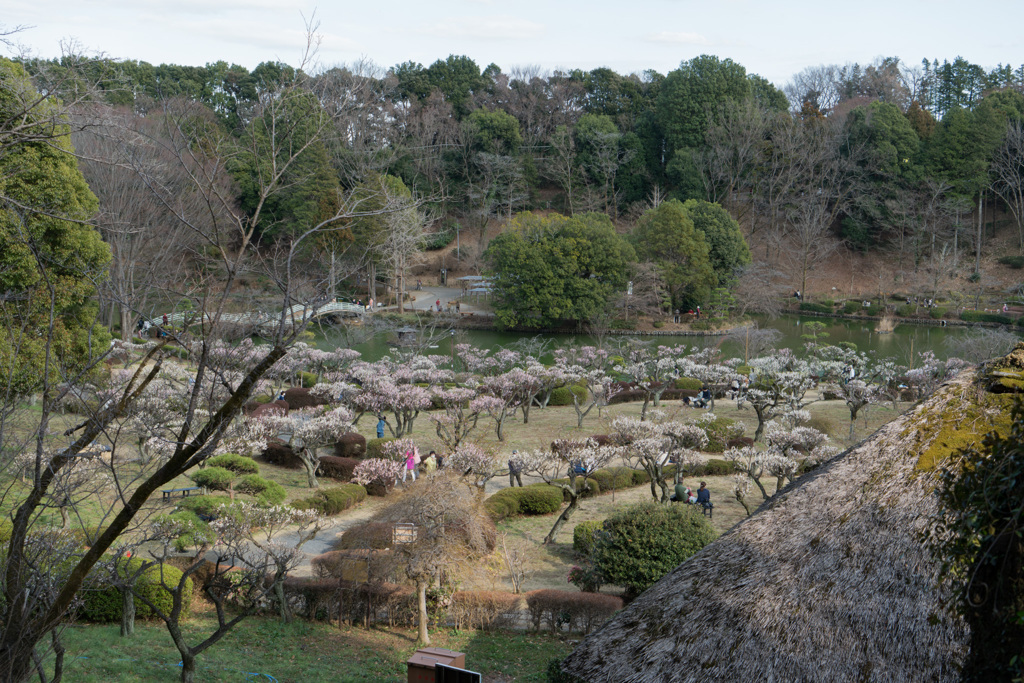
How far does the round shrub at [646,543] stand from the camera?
12227 millimetres

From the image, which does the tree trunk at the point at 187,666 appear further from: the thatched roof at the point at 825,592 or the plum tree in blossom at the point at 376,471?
the plum tree in blossom at the point at 376,471

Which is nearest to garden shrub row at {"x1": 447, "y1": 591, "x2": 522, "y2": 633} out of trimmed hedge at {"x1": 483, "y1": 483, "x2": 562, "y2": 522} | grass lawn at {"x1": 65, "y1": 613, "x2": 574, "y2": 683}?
grass lawn at {"x1": 65, "y1": 613, "x2": 574, "y2": 683}

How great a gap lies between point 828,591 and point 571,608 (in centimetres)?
610

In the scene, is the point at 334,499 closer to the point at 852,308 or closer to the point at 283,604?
the point at 283,604

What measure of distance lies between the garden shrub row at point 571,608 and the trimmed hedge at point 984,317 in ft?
137

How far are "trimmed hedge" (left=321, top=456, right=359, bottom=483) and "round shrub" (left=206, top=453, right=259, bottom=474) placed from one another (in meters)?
1.74

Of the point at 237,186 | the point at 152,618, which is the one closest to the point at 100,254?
the point at 152,618

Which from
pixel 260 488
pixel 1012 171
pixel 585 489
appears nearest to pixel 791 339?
pixel 1012 171

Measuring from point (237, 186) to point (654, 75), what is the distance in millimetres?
46105

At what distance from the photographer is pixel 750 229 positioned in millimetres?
60156

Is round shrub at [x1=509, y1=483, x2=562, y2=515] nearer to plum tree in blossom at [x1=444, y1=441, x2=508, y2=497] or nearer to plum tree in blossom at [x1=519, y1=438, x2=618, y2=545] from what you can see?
plum tree in blossom at [x1=519, y1=438, x2=618, y2=545]

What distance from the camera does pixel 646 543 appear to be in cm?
1235

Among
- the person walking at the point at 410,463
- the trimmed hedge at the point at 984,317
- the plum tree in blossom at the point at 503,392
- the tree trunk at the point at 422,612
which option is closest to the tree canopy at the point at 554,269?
the plum tree in blossom at the point at 503,392

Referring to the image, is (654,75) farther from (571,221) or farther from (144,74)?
(144,74)
